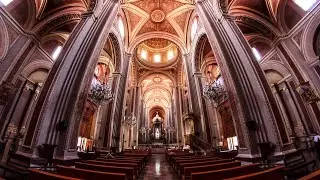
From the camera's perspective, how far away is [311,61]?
9.01m

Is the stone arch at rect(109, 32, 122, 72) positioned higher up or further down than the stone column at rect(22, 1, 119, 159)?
higher up

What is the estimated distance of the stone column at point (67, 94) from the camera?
18.9 feet

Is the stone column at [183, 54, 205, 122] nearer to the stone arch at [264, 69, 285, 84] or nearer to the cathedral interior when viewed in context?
the cathedral interior

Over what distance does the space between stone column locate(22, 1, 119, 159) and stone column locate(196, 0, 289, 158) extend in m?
7.05

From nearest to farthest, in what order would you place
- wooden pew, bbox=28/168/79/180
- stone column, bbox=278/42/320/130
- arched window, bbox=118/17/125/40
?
wooden pew, bbox=28/168/79/180
stone column, bbox=278/42/320/130
arched window, bbox=118/17/125/40

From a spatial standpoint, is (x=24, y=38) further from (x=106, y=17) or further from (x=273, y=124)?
(x=273, y=124)

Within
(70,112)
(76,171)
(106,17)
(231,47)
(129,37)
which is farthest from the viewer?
(129,37)

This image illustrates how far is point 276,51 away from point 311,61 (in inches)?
114

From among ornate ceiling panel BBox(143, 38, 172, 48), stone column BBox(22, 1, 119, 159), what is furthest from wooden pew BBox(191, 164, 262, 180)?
ornate ceiling panel BBox(143, 38, 172, 48)

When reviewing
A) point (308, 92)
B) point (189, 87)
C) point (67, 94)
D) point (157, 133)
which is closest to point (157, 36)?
point (189, 87)

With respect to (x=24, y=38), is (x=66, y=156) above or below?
below

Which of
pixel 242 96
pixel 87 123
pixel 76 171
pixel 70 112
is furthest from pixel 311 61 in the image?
pixel 87 123

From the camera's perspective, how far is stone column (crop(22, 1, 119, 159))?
575cm

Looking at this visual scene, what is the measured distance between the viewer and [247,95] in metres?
6.67
